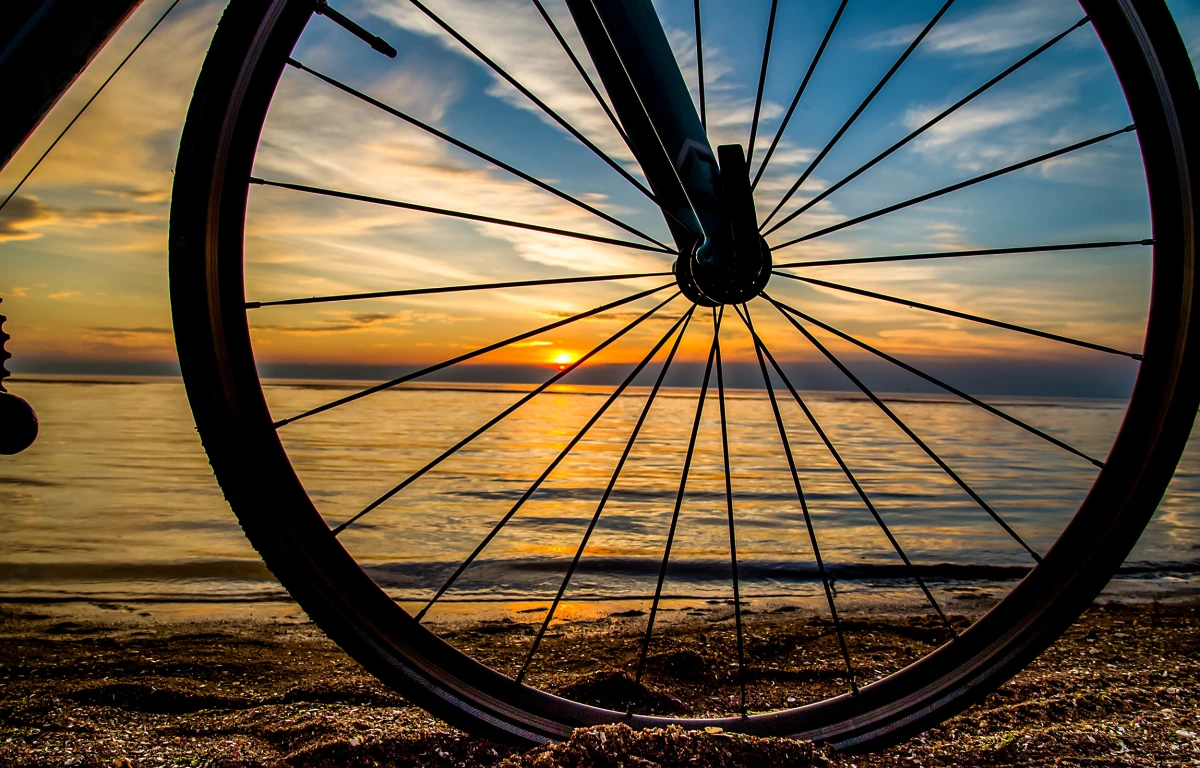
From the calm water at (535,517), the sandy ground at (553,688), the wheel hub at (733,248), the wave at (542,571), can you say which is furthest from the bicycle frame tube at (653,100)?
the wave at (542,571)

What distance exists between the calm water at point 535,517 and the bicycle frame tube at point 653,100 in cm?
222

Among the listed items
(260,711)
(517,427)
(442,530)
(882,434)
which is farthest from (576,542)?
(882,434)

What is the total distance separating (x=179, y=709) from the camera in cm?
186

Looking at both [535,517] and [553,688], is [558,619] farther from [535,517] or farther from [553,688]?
[535,517]

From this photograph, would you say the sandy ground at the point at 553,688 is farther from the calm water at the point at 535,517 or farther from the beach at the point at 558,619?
the calm water at the point at 535,517

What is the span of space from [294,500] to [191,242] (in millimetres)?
479

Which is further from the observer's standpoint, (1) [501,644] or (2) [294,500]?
(1) [501,644]

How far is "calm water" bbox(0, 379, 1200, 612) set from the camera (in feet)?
11.5

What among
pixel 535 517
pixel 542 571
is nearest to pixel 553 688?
pixel 542 571

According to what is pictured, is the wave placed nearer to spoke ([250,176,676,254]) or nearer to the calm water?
the calm water

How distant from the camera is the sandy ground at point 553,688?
1.53 metres

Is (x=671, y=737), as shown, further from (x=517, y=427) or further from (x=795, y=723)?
(x=517, y=427)

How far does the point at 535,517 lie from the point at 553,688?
121 inches

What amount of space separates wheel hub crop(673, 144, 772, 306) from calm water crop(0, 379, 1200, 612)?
2.11 m
